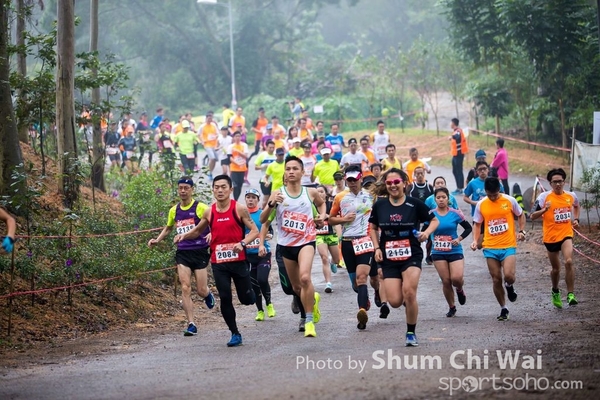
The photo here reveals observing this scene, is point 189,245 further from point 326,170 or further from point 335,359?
point 326,170

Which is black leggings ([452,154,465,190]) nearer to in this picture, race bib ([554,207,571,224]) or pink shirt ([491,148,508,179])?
pink shirt ([491,148,508,179])

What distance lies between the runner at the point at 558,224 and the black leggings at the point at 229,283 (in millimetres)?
4806

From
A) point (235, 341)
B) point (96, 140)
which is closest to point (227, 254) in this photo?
point (235, 341)

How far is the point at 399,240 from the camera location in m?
11.1

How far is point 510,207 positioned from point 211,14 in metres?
55.0

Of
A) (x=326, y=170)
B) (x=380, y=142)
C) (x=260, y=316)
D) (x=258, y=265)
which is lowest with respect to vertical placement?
(x=260, y=316)

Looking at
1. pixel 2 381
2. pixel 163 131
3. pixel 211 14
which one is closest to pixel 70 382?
pixel 2 381

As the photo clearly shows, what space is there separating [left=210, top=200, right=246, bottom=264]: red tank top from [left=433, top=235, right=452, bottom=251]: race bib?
333 centimetres

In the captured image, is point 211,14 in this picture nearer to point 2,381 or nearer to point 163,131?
point 163,131

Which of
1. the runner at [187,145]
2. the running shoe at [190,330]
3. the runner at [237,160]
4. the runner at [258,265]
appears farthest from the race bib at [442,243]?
the runner at [187,145]

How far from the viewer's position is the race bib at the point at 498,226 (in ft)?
42.9

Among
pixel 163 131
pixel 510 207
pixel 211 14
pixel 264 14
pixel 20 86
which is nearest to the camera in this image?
pixel 510 207

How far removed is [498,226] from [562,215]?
143 cm

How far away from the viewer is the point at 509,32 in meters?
31.6
